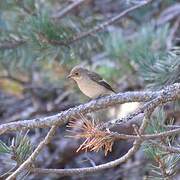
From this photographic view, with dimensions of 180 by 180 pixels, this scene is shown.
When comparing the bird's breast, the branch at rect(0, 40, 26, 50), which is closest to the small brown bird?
the bird's breast

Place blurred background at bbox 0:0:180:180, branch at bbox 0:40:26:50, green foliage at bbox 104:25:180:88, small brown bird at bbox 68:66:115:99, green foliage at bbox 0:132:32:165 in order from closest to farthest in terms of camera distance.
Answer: green foliage at bbox 0:132:32:165 < green foliage at bbox 104:25:180:88 < blurred background at bbox 0:0:180:180 < small brown bird at bbox 68:66:115:99 < branch at bbox 0:40:26:50

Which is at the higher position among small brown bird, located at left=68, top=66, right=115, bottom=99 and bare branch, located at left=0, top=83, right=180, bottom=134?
small brown bird, located at left=68, top=66, right=115, bottom=99

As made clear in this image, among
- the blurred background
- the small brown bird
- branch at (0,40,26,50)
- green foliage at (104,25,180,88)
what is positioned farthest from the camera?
branch at (0,40,26,50)

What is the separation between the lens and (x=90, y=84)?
165 inches

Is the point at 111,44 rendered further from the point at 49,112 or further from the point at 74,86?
the point at 49,112

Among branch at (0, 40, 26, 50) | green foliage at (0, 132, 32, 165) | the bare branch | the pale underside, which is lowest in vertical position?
green foliage at (0, 132, 32, 165)

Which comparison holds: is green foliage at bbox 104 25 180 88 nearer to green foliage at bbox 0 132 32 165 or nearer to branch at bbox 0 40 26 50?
branch at bbox 0 40 26 50

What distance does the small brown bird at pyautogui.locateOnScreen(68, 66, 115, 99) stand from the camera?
159 inches

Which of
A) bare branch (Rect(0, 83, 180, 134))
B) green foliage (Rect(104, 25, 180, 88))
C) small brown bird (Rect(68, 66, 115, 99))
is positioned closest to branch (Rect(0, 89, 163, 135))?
bare branch (Rect(0, 83, 180, 134))

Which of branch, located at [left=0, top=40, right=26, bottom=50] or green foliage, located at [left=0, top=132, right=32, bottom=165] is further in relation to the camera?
branch, located at [left=0, top=40, right=26, bottom=50]

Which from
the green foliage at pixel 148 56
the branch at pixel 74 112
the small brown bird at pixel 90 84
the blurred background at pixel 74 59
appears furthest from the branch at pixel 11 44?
the branch at pixel 74 112

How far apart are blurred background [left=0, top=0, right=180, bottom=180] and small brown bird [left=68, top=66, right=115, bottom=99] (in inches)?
5.5

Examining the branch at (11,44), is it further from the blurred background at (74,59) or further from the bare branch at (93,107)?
the bare branch at (93,107)

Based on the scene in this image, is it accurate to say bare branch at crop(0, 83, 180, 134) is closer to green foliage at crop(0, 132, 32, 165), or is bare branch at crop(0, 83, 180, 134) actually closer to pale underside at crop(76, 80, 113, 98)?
green foliage at crop(0, 132, 32, 165)
